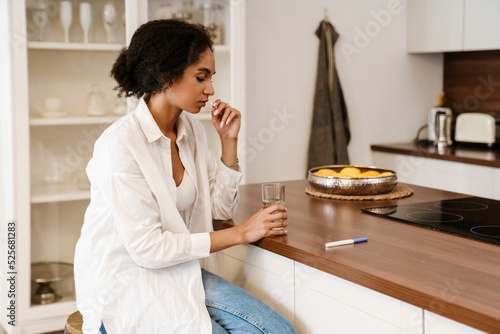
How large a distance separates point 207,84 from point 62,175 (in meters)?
1.42

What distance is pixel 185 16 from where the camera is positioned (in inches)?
122

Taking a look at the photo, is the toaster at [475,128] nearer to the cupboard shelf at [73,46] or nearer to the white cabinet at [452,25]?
the white cabinet at [452,25]

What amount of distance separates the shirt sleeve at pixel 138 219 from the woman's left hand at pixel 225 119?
40 centimetres

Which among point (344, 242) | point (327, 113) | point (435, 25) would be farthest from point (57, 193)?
point (435, 25)

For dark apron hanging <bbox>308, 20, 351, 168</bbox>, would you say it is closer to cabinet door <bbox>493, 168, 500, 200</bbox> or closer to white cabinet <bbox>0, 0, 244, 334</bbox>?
white cabinet <bbox>0, 0, 244, 334</bbox>

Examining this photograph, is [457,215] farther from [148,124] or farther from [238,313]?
[148,124]

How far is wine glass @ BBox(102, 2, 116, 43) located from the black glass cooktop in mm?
1688

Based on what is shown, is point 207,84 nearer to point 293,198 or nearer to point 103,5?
point 293,198

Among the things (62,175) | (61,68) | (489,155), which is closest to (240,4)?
(61,68)

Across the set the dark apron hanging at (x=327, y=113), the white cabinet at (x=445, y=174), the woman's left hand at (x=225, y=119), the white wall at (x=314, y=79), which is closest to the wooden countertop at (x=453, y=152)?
the white cabinet at (x=445, y=174)

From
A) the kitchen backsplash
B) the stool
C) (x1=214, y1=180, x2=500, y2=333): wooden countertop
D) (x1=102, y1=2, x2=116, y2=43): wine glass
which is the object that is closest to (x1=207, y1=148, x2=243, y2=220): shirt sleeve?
(x1=214, y1=180, x2=500, y2=333): wooden countertop

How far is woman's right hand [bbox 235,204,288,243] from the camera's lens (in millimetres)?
1650

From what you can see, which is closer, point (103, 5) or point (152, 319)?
point (152, 319)

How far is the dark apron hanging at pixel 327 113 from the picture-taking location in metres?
3.71
